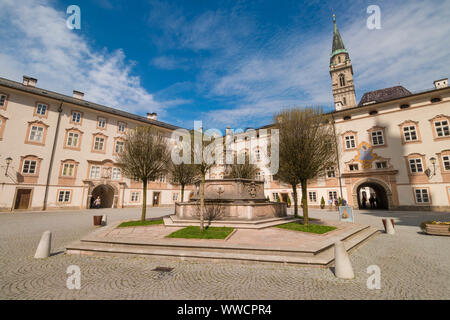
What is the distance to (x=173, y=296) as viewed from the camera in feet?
14.4

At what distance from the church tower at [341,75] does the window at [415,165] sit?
42173 millimetres

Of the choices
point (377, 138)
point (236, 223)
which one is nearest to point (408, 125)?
point (377, 138)

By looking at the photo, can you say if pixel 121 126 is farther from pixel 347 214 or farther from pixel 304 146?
pixel 347 214

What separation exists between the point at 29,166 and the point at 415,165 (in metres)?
46.5

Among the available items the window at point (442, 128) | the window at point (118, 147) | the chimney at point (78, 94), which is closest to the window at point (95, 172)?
the window at point (118, 147)

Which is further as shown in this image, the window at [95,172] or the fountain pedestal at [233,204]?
the window at [95,172]

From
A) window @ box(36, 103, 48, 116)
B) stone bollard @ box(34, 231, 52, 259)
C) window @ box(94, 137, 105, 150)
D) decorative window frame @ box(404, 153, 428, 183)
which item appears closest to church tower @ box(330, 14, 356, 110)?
decorative window frame @ box(404, 153, 428, 183)

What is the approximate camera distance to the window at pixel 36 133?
82.8 ft

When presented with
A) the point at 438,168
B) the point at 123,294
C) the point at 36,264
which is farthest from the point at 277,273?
the point at 438,168

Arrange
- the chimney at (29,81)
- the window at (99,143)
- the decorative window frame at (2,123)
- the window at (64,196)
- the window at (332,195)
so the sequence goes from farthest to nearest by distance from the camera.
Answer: the window at (99,143)
the window at (332,195)
the chimney at (29,81)
the window at (64,196)
the decorative window frame at (2,123)

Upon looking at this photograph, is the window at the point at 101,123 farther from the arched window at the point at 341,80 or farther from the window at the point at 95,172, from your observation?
the arched window at the point at 341,80

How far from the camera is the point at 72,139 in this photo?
28328 millimetres

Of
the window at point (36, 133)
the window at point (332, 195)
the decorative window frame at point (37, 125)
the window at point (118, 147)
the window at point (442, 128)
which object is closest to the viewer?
the window at point (442, 128)
